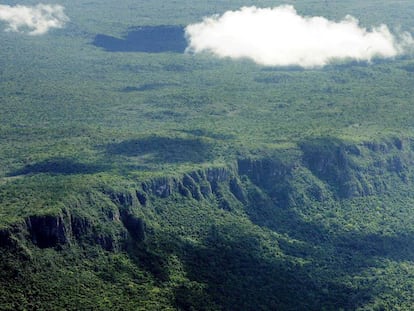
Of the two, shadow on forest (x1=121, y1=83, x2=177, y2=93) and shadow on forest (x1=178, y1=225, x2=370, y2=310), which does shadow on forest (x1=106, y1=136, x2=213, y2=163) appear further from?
shadow on forest (x1=121, y1=83, x2=177, y2=93)

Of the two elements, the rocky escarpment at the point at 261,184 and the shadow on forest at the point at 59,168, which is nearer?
the rocky escarpment at the point at 261,184

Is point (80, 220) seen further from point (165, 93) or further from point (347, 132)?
point (165, 93)

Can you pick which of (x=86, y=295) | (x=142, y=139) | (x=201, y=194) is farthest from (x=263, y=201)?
(x=86, y=295)

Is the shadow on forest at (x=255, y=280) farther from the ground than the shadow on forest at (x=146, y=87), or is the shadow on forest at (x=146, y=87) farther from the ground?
the shadow on forest at (x=146, y=87)

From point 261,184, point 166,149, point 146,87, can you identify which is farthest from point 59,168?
point 146,87

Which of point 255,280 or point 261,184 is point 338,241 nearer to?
point 261,184

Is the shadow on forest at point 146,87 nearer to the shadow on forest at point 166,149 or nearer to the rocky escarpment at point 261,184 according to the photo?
the shadow on forest at point 166,149

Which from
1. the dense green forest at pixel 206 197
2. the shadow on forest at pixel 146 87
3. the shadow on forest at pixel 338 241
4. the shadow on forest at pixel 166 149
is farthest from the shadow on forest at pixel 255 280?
the shadow on forest at pixel 146 87
